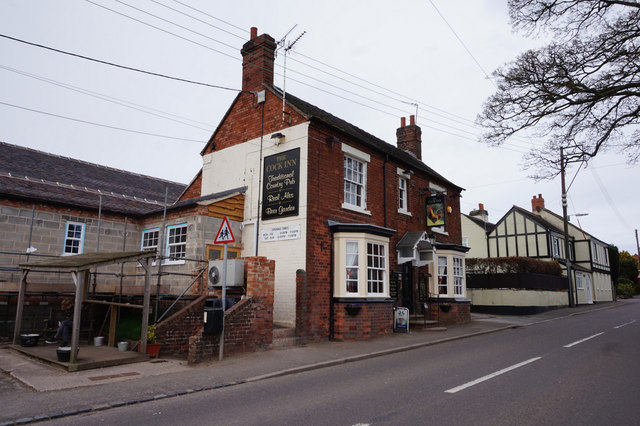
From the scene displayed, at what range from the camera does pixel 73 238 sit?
1541 cm

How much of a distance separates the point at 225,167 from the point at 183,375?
9743 mm

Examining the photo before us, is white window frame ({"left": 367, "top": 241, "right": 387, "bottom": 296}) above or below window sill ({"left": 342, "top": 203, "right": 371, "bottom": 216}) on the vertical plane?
below

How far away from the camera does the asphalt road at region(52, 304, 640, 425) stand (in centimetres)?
557

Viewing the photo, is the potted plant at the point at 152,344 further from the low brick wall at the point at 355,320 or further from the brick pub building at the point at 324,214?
the low brick wall at the point at 355,320

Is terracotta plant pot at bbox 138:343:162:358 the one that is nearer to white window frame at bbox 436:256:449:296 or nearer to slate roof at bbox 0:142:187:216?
slate roof at bbox 0:142:187:216

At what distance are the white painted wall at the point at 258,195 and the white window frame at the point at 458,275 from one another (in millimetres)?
9215

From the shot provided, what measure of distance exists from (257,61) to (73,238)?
928 cm

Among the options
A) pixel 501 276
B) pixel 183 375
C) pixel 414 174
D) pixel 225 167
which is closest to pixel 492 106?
Answer: pixel 414 174

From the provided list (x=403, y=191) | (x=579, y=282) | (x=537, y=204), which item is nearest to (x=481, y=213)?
(x=537, y=204)

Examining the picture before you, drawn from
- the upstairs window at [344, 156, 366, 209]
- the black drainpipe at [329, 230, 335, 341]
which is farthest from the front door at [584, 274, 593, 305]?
the black drainpipe at [329, 230, 335, 341]

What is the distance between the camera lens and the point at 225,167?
16.9m

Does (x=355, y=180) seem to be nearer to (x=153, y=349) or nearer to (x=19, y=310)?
(x=153, y=349)

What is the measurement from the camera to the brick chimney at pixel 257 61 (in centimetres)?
1630

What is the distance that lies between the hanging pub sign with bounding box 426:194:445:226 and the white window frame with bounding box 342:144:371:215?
4.67m
